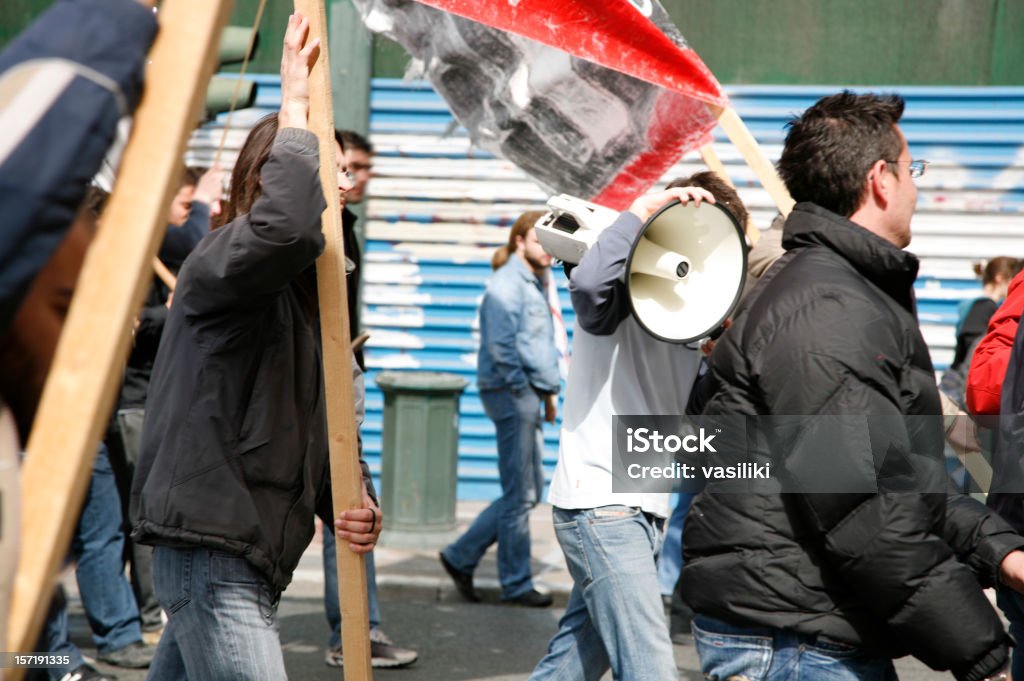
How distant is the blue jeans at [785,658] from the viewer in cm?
247

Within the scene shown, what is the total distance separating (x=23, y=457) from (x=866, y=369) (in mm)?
1612

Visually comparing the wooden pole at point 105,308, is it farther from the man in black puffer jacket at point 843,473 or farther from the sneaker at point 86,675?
the sneaker at point 86,675

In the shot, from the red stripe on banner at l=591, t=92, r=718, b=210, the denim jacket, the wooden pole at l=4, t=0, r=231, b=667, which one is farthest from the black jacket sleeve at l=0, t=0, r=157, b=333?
the denim jacket

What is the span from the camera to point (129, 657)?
5.42m

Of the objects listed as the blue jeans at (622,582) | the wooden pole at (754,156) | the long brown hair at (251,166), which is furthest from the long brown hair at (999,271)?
the long brown hair at (251,166)

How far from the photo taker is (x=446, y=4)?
3.50m

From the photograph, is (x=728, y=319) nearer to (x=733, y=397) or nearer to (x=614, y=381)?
(x=614, y=381)

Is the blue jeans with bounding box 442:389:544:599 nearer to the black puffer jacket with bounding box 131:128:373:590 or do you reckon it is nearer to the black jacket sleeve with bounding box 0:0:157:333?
the black puffer jacket with bounding box 131:128:373:590

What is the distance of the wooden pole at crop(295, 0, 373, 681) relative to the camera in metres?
2.72

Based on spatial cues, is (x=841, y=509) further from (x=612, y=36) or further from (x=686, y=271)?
(x=612, y=36)

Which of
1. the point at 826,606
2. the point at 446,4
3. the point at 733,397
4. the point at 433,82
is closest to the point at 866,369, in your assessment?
the point at 733,397

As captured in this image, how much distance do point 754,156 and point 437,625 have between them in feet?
11.5

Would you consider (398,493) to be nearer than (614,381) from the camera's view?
Answer: No

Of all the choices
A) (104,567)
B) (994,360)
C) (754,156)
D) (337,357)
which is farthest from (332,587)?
(994,360)
